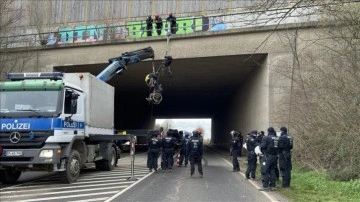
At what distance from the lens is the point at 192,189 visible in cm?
1180

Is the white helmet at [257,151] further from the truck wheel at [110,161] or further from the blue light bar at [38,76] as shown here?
the blue light bar at [38,76]

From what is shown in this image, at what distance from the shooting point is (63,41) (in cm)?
2834

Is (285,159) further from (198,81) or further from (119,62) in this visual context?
(198,81)

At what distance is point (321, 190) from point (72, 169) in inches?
290

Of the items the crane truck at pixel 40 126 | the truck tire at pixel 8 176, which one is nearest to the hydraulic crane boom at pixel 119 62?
the crane truck at pixel 40 126

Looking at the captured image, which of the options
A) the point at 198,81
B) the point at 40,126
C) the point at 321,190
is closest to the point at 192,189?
the point at 321,190

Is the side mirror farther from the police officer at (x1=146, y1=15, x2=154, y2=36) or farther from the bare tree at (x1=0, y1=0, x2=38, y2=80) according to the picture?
the bare tree at (x1=0, y1=0, x2=38, y2=80)

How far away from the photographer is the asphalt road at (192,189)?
33.6 ft

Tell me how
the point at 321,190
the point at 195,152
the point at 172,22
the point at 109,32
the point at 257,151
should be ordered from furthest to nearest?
1. the point at 109,32
2. the point at 172,22
3. the point at 195,152
4. the point at 257,151
5. the point at 321,190

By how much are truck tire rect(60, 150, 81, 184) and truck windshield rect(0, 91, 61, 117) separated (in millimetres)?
1571

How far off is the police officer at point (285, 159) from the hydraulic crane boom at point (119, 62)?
887cm

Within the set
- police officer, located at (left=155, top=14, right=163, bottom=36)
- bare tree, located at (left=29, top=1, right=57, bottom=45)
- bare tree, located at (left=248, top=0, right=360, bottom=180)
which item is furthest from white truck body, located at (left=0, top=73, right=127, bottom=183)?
bare tree, located at (left=29, top=1, right=57, bottom=45)

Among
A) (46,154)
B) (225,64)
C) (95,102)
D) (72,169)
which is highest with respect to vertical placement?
(225,64)

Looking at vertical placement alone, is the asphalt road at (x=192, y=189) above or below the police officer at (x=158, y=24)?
below
